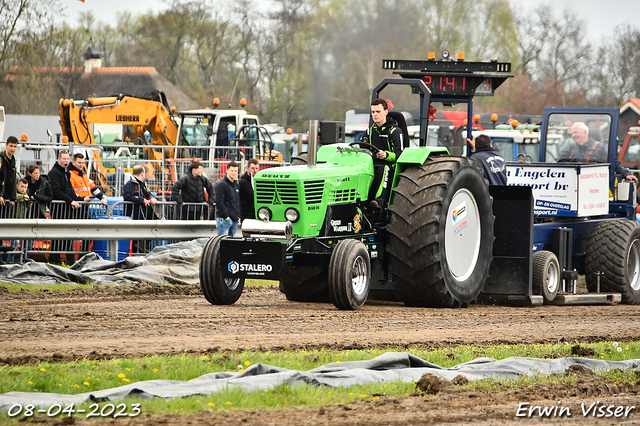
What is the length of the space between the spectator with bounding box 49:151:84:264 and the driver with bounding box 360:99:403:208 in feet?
18.8

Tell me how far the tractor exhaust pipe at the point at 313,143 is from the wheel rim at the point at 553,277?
3535 mm

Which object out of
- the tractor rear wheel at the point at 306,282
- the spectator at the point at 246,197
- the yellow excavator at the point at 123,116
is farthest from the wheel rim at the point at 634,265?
the yellow excavator at the point at 123,116

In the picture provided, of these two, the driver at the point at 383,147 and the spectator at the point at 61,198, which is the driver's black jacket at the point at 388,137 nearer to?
the driver at the point at 383,147

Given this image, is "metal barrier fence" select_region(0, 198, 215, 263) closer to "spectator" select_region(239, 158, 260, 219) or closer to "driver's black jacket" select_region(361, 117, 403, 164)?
"spectator" select_region(239, 158, 260, 219)

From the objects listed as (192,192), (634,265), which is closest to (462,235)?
(634,265)

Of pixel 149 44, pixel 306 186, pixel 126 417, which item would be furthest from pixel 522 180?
pixel 149 44

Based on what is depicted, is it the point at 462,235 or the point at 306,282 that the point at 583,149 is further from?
the point at 306,282

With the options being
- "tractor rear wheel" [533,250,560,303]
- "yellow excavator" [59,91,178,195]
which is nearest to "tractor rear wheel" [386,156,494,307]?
"tractor rear wheel" [533,250,560,303]

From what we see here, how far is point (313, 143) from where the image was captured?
29.7ft

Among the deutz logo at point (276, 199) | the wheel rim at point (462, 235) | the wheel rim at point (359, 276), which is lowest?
the wheel rim at point (359, 276)

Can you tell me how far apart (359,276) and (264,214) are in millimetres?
1220

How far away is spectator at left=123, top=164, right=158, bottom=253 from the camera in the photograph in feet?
46.6

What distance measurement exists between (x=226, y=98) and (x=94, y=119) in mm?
17690

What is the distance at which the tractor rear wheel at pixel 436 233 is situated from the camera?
9.21m
